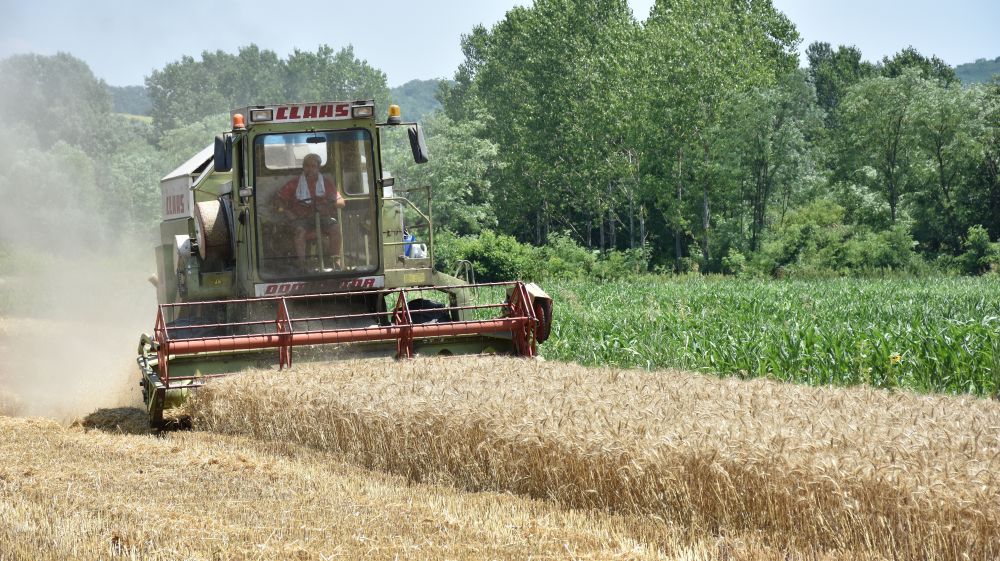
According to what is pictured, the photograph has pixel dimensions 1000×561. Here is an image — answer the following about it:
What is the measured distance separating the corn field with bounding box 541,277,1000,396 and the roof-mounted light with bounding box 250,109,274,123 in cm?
513

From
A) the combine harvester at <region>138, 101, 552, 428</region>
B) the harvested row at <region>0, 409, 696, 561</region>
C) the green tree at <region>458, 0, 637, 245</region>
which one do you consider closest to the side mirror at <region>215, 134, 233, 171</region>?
the combine harvester at <region>138, 101, 552, 428</region>

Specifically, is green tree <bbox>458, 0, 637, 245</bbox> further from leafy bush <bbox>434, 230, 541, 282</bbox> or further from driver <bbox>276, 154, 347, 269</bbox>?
driver <bbox>276, 154, 347, 269</bbox>

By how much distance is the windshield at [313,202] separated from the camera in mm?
10664

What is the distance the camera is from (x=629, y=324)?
1501cm

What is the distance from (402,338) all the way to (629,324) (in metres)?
5.54

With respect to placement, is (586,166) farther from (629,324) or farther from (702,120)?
(629,324)

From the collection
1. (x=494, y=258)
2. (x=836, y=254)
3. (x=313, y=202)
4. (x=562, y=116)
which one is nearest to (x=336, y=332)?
(x=313, y=202)

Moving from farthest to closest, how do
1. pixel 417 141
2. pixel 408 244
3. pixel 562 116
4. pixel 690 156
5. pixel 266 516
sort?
pixel 562 116 → pixel 690 156 → pixel 408 244 → pixel 417 141 → pixel 266 516

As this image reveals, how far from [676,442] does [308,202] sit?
5.91 metres

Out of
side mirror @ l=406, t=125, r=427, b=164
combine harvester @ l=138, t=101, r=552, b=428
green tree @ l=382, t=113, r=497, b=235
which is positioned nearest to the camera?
side mirror @ l=406, t=125, r=427, b=164

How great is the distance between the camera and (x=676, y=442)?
19.2 ft

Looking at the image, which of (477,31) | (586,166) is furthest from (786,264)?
(477,31)

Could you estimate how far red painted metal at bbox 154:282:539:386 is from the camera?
9633mm

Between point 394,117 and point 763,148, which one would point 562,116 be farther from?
point 394,117
